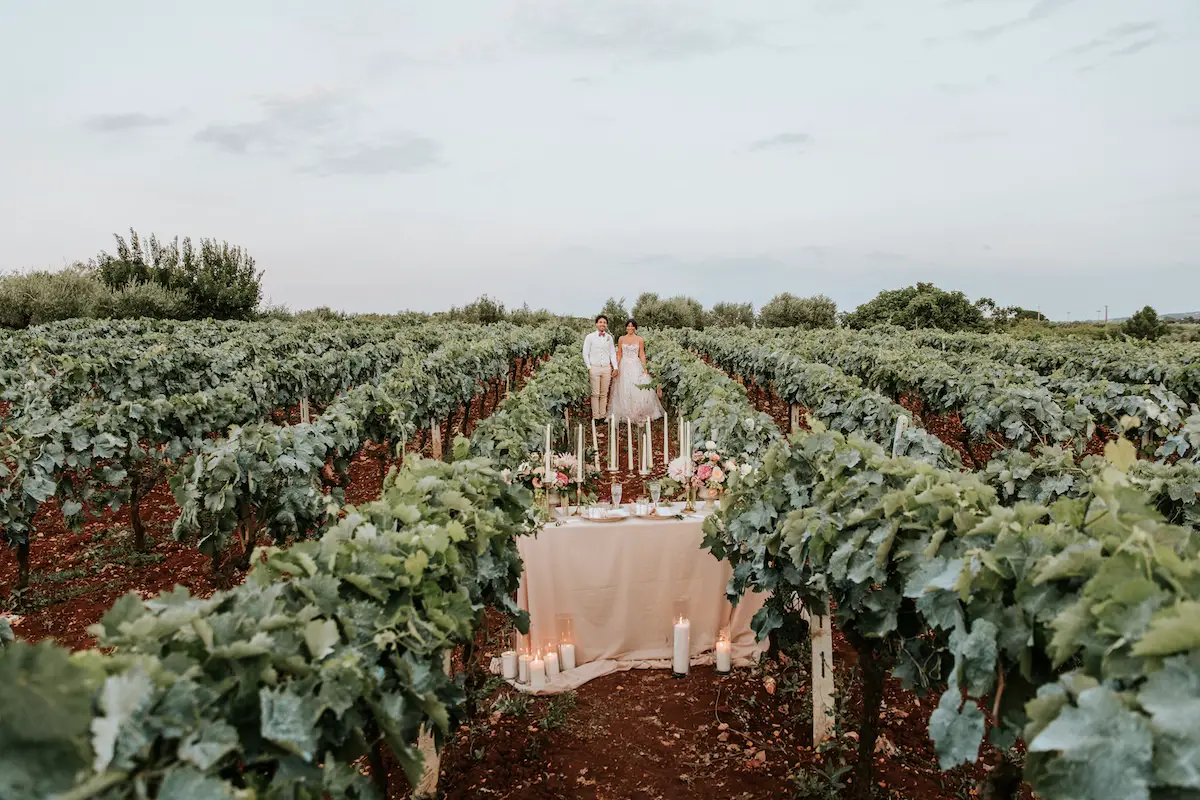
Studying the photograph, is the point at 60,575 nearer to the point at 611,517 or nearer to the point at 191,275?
the point at 611,517

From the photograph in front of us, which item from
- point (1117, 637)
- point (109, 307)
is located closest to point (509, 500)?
point (1117, 637)

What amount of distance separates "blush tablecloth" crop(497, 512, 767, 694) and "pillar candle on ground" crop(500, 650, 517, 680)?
0.16 metres

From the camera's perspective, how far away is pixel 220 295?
3456 centimetres

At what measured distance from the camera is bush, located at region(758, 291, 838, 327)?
48.2 m

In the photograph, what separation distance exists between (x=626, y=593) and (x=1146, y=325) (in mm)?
45662

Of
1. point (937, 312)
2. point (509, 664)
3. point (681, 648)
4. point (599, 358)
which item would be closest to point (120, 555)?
point (509, 664)

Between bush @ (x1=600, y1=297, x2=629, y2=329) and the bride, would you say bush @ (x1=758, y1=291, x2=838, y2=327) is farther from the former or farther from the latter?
the bride

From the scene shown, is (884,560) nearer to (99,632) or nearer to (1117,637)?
(1117,637)

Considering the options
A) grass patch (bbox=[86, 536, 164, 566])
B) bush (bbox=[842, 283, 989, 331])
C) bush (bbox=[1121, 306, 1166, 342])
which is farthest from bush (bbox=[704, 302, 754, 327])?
grass patch (bbox=[86, 536, 164, 566])

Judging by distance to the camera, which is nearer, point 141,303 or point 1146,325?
point 141,303

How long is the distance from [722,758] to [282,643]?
286 cm

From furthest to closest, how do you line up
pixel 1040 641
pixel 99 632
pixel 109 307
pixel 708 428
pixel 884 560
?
pixel 109 307
pixel 708 428
pixel 884 560
pixel 1040 641
pixel 99 632

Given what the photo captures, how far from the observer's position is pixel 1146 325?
128 ft

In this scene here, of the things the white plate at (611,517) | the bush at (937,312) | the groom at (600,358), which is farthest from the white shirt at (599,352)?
the bush at (937,312)
